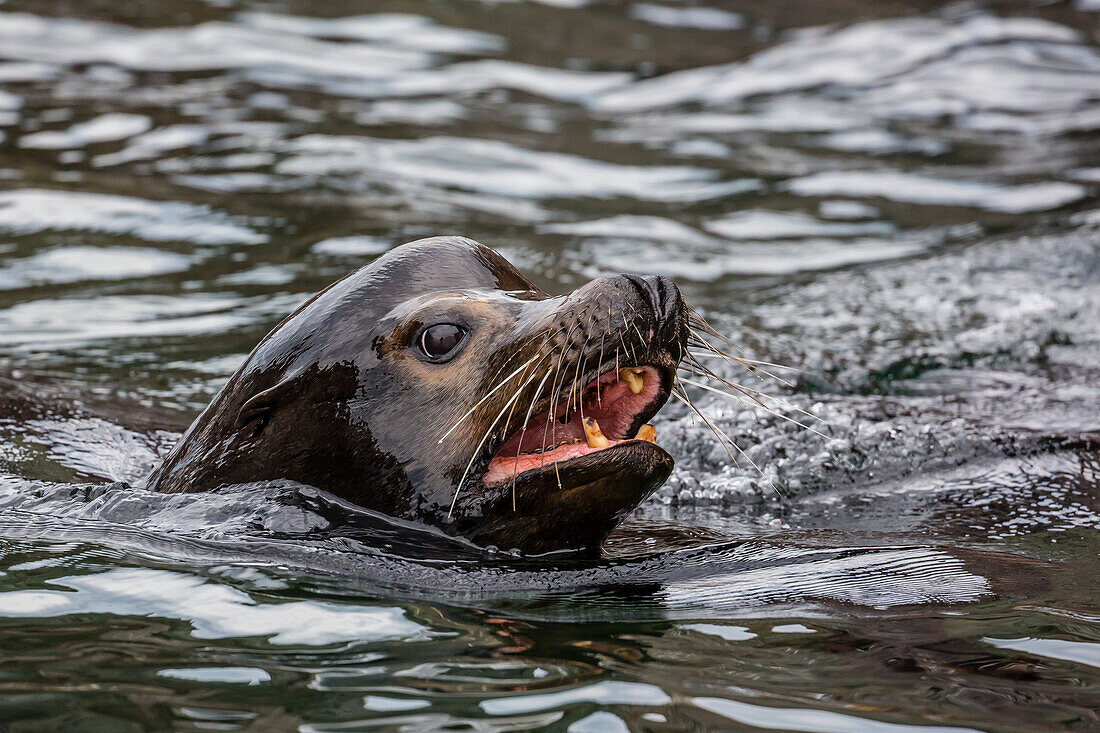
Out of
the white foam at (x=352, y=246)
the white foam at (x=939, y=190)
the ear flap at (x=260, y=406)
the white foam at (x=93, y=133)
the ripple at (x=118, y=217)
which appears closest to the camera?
the ear flap at (x=260, y=406)

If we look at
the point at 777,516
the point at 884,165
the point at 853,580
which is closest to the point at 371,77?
the point at 884,165

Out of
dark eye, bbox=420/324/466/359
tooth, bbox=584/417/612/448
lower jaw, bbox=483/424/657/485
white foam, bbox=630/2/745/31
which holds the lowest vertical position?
lower jaw, bbox=483/424/657/485

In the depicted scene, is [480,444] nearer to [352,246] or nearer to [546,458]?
[546,458]

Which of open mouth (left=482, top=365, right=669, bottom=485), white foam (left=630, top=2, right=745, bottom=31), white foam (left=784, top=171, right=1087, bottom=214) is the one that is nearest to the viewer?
open mouth (left=482, top=365, right=669, bottom=485)

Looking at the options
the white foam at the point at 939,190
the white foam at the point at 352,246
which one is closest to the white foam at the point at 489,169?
the white foam at the point at 939,190

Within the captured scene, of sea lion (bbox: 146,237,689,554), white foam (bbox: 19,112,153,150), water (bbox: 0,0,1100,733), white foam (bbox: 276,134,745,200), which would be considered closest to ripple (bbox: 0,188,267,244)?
water (bbox: 0,0,1100,733)

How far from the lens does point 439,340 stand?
13.0ft

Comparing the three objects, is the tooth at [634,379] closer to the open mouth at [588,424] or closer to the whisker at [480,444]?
the open mouth at [588,424]

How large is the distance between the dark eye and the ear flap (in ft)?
1.40

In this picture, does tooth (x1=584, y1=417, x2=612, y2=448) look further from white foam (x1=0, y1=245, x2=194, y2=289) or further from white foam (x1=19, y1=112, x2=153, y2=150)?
white foam (x1=19, y1=112, x2=153, y2=150)

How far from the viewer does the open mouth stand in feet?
12.3

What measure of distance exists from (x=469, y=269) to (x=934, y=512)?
1.99m

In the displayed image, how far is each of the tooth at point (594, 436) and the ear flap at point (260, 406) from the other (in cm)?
90

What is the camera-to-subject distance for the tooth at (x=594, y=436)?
146 inches
